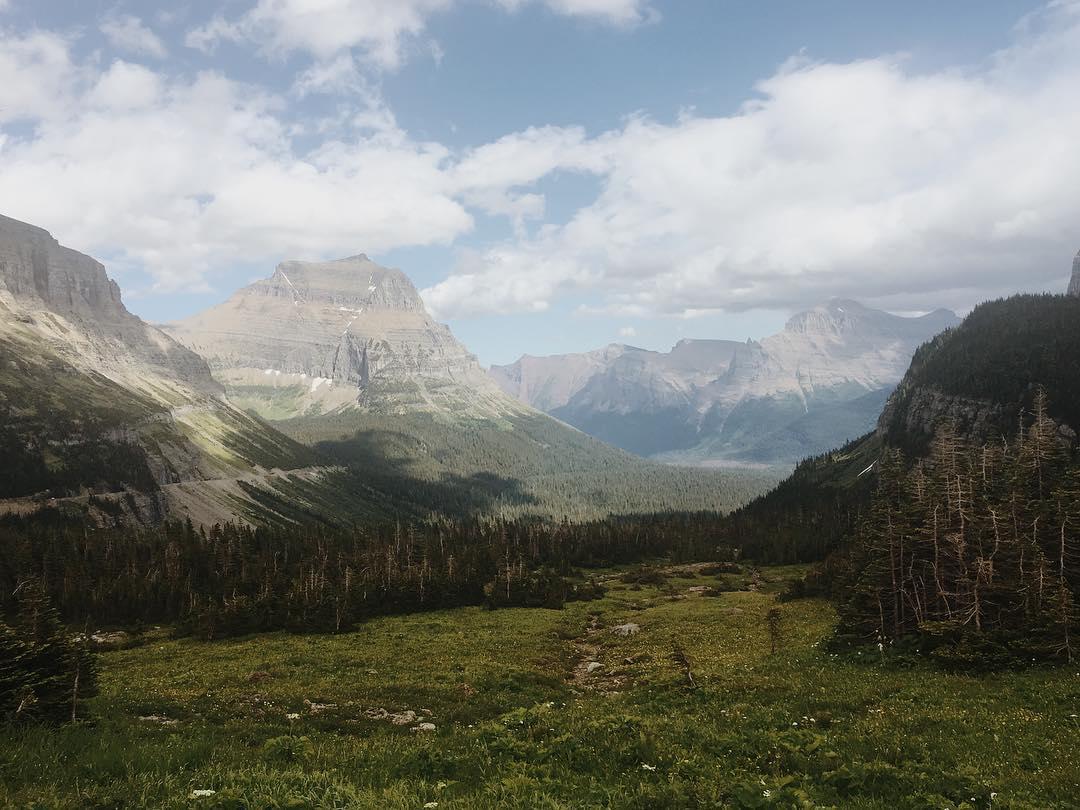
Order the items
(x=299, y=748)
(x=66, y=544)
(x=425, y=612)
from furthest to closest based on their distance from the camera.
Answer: (x=66, y=544) → (x=425, y=612) → (x=299, y=748)

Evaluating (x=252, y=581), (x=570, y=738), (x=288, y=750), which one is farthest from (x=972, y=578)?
(x=252, y=581)

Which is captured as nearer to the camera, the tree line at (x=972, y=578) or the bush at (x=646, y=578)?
the tree line at (x=972, y=578)

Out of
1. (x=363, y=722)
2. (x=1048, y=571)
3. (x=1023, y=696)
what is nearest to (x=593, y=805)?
(x=363, y=722)

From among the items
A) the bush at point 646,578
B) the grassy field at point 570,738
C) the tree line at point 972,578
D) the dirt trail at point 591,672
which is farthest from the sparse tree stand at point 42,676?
the bush at point 646,578

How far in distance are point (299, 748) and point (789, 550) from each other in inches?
5713

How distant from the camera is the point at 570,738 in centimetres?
1773

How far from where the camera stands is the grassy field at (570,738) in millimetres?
13250

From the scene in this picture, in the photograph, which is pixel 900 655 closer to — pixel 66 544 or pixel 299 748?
pixel 299 748

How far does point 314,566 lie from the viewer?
106062mm

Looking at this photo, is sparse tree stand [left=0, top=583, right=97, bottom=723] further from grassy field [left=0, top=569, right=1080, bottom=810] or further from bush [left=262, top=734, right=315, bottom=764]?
bush [left=262, top=734, right=315, bottom=764]

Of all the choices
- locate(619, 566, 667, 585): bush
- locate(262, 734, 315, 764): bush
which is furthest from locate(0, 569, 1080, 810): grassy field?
locate(619, 566, 667, 585): bush

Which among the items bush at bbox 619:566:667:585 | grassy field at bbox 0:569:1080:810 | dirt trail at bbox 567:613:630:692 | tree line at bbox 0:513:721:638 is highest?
grassy field at bbox 0:569:1080:810

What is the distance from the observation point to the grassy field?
13.2 metres

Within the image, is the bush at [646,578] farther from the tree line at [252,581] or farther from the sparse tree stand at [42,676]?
the sparse tree stand at [42,676]
